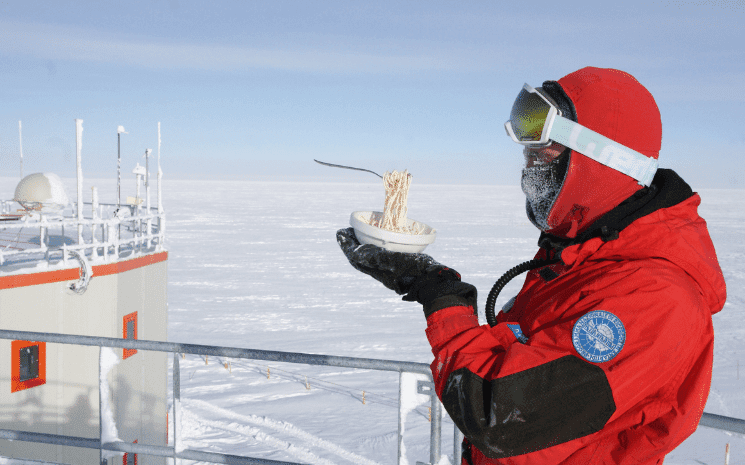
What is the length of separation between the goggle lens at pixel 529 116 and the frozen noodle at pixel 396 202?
0.49m

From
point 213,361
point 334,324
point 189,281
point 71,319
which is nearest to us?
point 71,319

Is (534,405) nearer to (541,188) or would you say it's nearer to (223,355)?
(541,188)

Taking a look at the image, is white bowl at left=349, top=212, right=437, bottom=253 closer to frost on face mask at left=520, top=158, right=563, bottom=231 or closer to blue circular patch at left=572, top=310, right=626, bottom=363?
frost on face mask at left=520, top=158, right=563, bottom=231

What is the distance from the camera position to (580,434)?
3.89 ft

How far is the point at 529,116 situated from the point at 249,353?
167 centimetres

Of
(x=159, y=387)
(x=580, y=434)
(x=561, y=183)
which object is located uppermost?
(x=561, y=183)

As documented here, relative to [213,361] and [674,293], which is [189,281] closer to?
[213,361]

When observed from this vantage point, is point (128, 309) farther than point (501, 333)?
Yes

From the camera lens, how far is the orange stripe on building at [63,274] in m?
6.66

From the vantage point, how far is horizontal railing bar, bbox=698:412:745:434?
1967mm

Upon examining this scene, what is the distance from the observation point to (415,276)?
5.38 ft

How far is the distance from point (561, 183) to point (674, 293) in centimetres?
46

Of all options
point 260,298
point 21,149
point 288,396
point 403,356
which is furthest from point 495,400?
point 260,298

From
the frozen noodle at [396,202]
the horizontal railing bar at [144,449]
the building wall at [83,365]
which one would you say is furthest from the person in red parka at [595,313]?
the building wall at [83,365]
